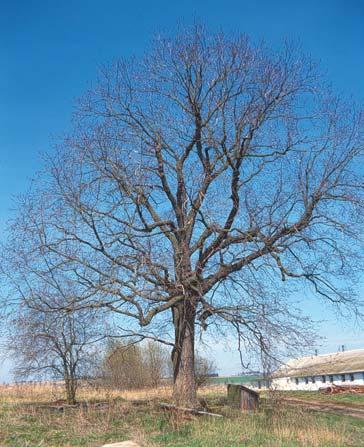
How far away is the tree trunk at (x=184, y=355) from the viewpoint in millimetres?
16609

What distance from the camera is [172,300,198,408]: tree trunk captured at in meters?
16.6

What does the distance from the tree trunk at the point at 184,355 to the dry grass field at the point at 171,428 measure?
3.12 ft

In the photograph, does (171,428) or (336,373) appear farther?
(336,373)

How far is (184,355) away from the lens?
55.4 feet

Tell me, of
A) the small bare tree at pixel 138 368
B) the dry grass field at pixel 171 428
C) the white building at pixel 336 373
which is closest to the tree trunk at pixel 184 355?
the dry grass field at pixel 171 428

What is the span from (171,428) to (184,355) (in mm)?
4375

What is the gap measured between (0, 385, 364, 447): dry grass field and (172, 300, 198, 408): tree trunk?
0.95 metres

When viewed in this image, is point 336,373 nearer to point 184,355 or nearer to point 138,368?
point 138,368

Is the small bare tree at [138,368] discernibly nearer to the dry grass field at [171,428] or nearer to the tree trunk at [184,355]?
the tree trunk at [184,355]

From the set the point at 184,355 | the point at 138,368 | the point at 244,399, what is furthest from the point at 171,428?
the point at 138,368

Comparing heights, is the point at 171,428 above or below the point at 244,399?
below

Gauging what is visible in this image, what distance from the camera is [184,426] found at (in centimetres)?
1270

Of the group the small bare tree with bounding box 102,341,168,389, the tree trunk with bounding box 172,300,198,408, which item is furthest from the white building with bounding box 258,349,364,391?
the tree trunk with bounding box 172,300,198,408

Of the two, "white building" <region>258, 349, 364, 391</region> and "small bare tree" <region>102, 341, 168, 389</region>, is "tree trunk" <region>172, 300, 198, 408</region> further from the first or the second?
"white building" <region>258, 349, 364, 391</region>
